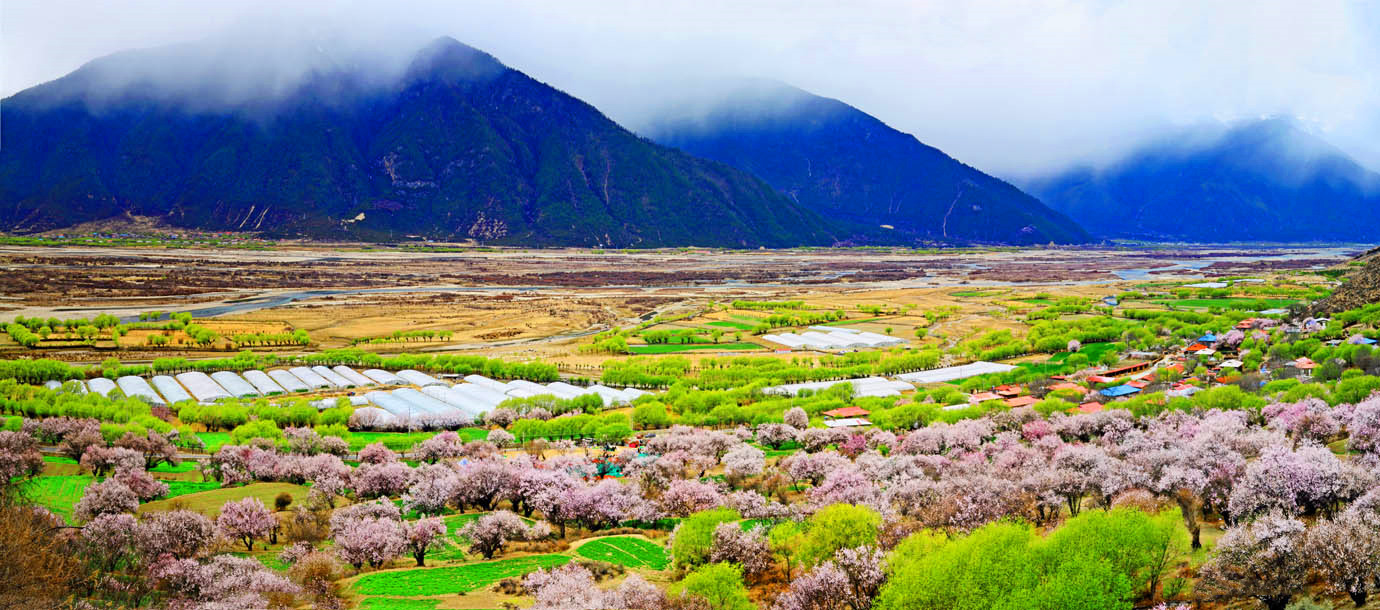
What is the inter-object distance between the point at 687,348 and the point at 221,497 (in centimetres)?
6237

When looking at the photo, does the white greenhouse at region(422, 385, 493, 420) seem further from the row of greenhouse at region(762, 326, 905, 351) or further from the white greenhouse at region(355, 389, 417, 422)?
the row of greenhouse at region(762, 326, 905, 351)

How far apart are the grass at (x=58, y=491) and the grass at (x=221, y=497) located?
9.77ft

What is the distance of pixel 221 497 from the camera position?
39219 mm

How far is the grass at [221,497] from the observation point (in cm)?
3656

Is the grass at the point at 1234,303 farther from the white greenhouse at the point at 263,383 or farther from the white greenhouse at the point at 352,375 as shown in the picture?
the white greenhouse at the point at 263,383

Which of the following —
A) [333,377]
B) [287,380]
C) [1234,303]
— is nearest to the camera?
[287,380]

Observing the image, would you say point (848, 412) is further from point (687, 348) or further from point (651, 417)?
point (687, 348)

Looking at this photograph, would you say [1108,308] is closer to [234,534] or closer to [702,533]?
[702,533]

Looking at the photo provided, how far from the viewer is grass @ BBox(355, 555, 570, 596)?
2791cm

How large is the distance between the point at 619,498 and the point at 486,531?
256 inches

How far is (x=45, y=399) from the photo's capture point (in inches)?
2250

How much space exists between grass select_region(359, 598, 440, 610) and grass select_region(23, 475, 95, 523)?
663 inches

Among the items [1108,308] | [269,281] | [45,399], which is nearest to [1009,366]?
[1108,308]

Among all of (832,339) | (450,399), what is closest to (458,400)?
(450,399)
